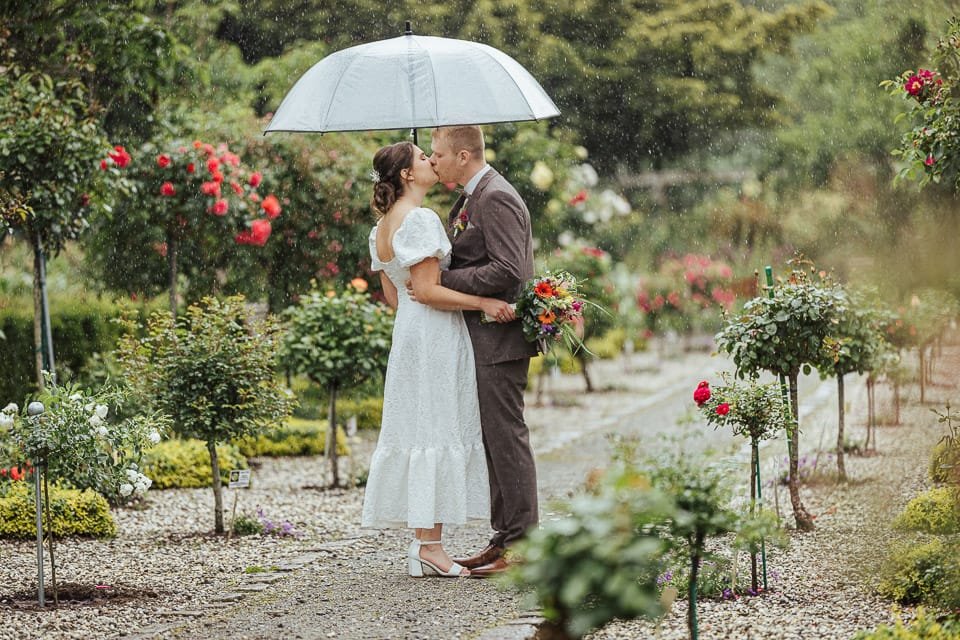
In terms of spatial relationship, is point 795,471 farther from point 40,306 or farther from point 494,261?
point 40,306

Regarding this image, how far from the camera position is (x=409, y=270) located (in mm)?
4359

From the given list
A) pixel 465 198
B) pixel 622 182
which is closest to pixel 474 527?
→ pixel 465 198

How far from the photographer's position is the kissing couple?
14.1 ft

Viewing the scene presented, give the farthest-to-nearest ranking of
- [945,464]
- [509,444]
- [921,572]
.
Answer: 1. [945,464]
2. [509,444]
3. [921,572]

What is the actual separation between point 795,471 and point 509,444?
4.82 ft

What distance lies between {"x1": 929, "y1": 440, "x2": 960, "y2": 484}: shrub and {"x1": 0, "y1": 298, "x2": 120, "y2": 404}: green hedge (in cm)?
513

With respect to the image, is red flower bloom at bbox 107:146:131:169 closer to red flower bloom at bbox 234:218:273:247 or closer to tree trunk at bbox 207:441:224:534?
red flower bloom at bbox 234:218:273:247

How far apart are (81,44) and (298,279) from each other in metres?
2.62

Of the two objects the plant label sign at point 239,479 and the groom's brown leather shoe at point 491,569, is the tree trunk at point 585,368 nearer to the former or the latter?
the plant label sign at point 239,479

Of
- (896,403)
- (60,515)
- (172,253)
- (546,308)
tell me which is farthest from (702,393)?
(172,253)

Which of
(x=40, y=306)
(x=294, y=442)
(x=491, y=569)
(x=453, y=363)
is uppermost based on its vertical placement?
(x=40, y=306)

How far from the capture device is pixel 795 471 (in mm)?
5066

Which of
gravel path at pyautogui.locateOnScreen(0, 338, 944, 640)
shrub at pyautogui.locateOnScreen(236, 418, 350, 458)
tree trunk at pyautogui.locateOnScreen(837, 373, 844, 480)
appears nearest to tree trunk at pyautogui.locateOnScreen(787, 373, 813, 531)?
gravel path at pyautogui.locateOnScreen(0, 338, 944, 640)

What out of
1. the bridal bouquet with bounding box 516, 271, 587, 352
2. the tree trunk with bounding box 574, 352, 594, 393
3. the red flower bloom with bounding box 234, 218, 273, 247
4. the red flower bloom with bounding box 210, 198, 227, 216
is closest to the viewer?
the bridal bouquet with bounding box 516, 271, 587, 352
